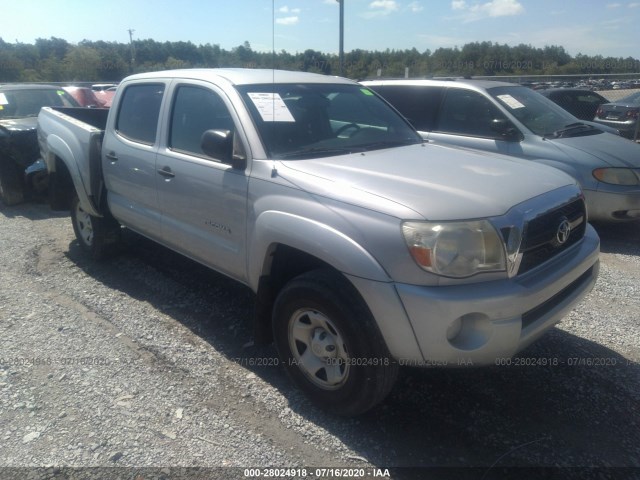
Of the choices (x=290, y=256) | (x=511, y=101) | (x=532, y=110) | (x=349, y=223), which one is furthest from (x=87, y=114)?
(x=532, y=110)

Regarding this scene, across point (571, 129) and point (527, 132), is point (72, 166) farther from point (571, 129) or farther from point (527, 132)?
point (571, 129)

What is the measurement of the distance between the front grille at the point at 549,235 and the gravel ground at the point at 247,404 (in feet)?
2.99

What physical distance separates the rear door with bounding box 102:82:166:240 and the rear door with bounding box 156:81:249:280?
0.19m

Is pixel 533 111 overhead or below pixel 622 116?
overhead

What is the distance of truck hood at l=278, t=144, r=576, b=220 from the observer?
259cm

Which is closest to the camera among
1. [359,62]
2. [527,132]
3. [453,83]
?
[527,132]

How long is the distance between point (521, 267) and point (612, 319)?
203 centimetres

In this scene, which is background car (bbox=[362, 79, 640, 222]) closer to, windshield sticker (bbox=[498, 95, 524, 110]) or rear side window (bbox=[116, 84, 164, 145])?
windshield sticker (bbox=[498, 95, 524, 110])

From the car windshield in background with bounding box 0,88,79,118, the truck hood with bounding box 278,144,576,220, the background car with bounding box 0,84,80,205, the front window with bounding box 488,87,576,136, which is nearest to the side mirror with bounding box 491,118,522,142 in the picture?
the front window with bounding box 488,87,576,136

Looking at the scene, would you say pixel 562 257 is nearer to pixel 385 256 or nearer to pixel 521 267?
pixel 521 267

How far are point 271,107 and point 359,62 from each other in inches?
660

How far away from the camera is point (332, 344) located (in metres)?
2.89

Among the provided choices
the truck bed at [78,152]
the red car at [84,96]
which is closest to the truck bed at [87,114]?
the truck bed at [78,152]

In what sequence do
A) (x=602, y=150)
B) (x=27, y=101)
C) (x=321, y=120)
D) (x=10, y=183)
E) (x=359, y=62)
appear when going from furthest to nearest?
(x=359, y=62) → (x=27, y=101) → (x=10, y=183) → (x=602, y=150) → (x=321, y=120)
